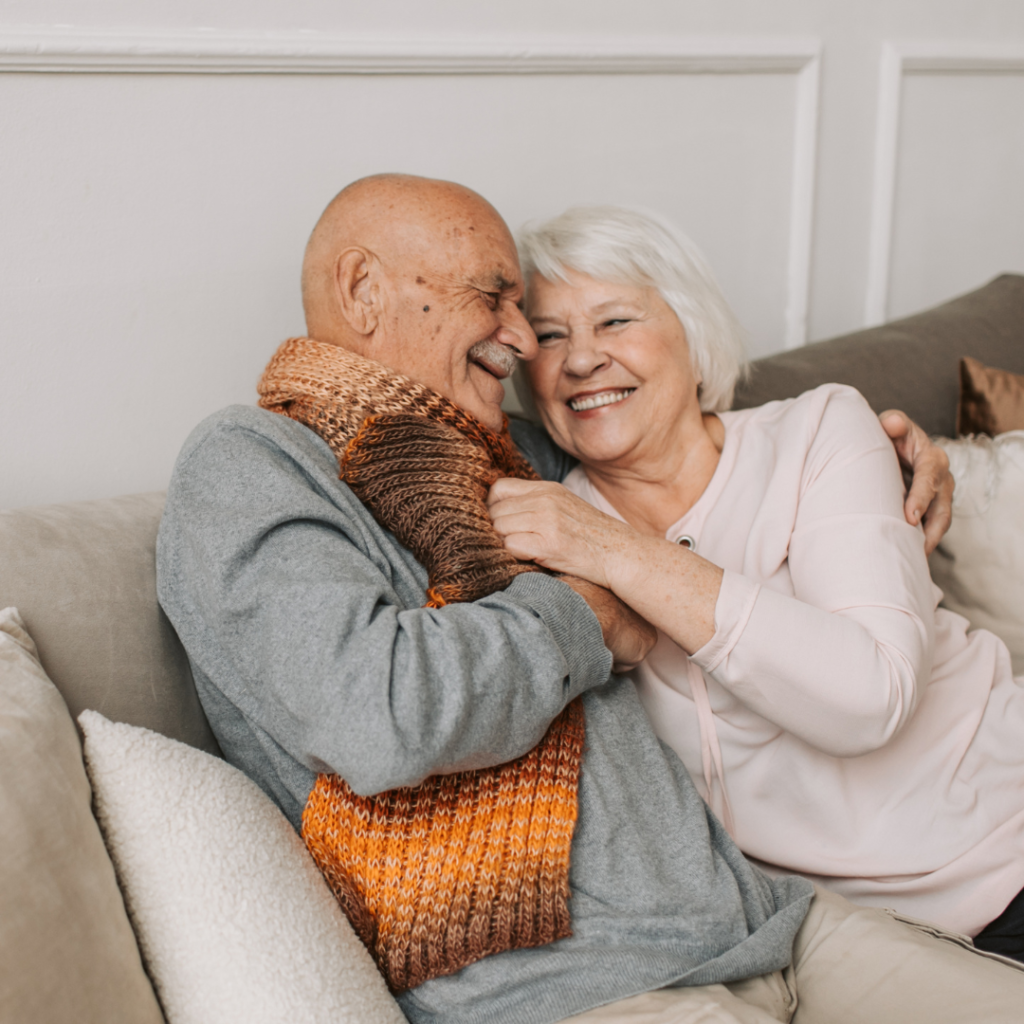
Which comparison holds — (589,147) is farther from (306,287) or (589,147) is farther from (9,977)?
(9,977)

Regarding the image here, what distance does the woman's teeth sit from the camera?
149 centimetres

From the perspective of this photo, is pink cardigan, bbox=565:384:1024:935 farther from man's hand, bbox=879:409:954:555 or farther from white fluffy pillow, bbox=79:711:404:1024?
white fluffy pillow, bbox=79:711:404:1024

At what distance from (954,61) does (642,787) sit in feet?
7.24

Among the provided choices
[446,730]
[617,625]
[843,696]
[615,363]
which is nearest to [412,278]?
[615,363]

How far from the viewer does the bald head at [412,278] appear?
4.13 feet

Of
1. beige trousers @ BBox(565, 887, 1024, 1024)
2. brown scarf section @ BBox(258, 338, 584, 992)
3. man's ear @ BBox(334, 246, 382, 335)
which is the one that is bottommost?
beige trousers @ BBox(565, 887, 1024, 1024)

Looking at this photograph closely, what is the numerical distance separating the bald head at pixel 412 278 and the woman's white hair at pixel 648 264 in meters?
0.20

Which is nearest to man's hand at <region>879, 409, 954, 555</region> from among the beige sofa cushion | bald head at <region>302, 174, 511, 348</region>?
bald head at <region>302, 174, 511, 348</region>

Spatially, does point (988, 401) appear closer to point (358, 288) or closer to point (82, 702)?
point (358, 288)

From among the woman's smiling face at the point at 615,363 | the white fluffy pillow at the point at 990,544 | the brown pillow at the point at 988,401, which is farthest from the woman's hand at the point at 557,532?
the brown pillow at the point at 988,401

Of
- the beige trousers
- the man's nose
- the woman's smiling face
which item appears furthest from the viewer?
the woman's smiling face

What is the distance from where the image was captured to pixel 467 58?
1669 mm

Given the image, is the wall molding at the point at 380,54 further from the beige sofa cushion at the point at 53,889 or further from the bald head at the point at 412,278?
the beige sofa cushion at the point at 53,889

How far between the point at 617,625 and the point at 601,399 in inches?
17.8
